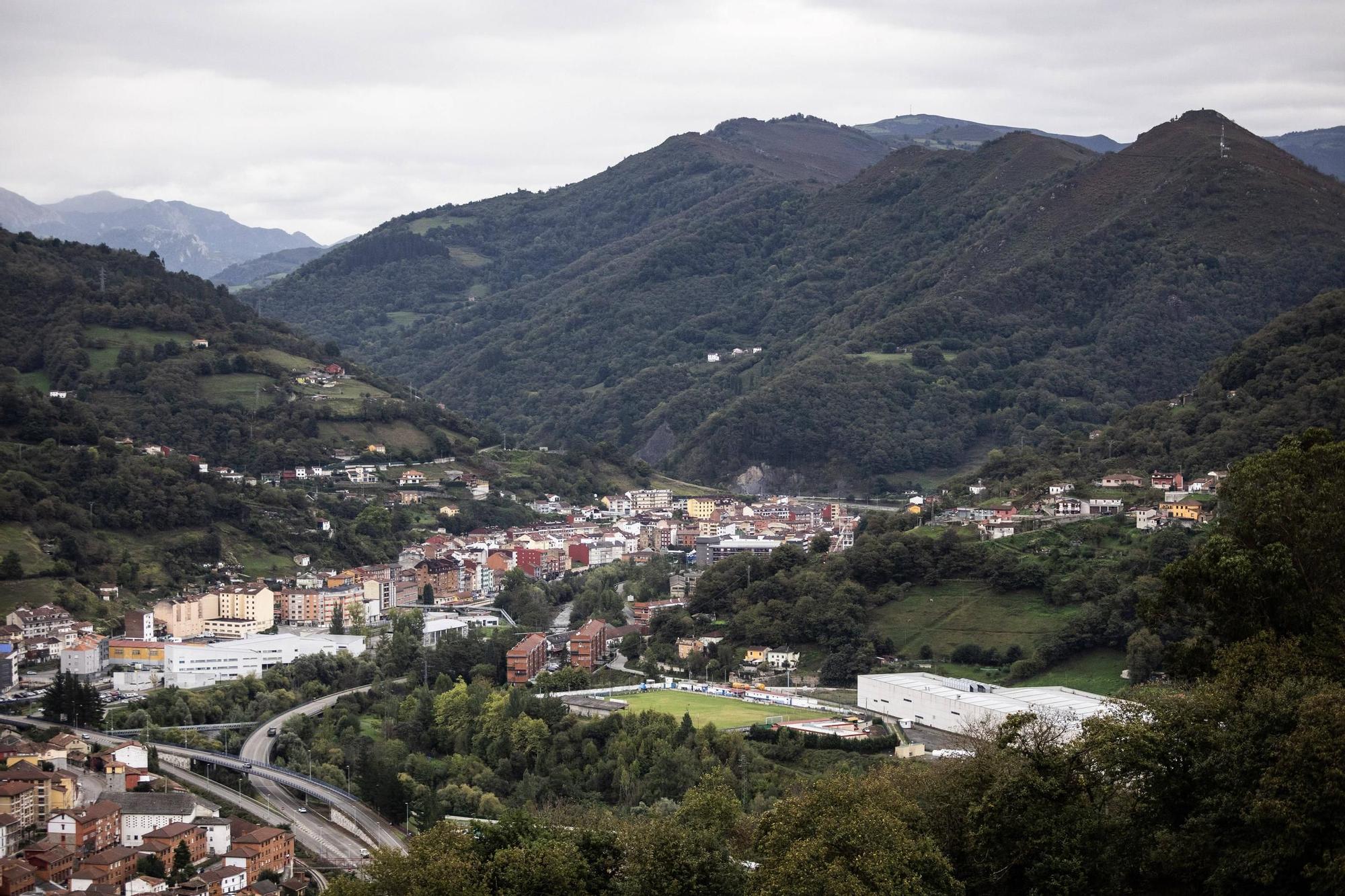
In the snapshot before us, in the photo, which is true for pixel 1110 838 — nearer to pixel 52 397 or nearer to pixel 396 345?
pixel 52 397

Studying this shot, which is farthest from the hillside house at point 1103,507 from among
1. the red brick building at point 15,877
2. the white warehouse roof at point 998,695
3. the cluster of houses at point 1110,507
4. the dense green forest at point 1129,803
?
the red brick building at point 15,877

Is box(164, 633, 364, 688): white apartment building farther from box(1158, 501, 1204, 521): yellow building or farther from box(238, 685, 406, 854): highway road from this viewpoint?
box(1158, 501, 1204, 521): yellow building

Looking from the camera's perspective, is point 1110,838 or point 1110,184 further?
point 1110,184

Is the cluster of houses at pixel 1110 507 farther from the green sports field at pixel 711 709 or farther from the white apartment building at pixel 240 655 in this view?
the white apartment building at pixel 240 655

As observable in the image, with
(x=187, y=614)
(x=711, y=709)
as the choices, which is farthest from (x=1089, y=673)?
(x=187, y=614)

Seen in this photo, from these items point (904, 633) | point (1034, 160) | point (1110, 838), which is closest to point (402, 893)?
point (1110, 838)
